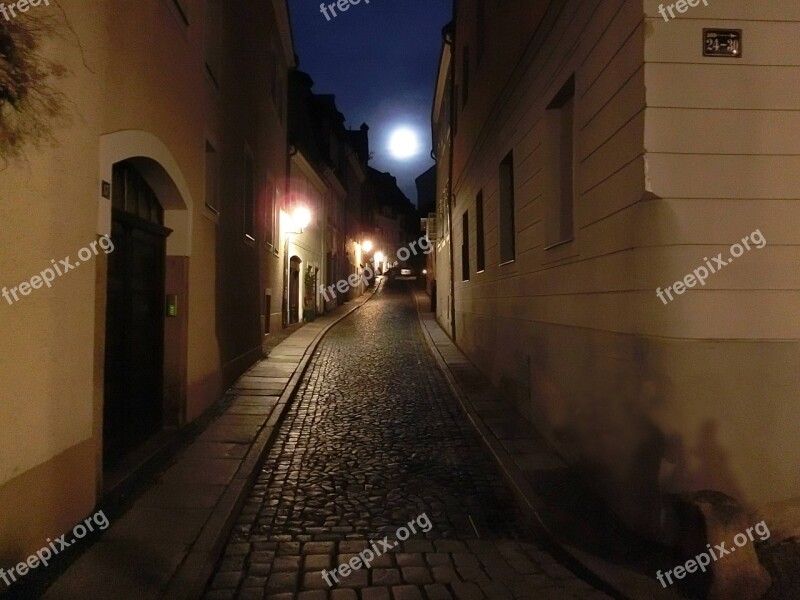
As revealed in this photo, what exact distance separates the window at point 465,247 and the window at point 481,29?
3.48 metres

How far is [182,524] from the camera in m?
4.62

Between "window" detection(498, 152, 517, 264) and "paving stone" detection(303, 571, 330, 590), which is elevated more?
"window" detection(498, 152, 517, 264)

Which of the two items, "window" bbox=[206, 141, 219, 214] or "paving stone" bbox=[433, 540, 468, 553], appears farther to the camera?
"window" bbox=[206, 141, 219, 214]

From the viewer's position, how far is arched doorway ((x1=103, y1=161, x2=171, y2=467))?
18.7 ft

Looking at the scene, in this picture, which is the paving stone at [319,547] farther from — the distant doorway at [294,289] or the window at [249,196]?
the distant doorway at [294,289]

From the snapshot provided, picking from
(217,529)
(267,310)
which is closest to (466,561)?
(217,529)

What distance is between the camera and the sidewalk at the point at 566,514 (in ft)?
12.9

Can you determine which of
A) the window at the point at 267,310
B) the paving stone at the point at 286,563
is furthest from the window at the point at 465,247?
the paving stone at the point at 286,563

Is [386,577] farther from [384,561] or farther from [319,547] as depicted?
[319,547]

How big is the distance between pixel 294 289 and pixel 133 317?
15.4 m

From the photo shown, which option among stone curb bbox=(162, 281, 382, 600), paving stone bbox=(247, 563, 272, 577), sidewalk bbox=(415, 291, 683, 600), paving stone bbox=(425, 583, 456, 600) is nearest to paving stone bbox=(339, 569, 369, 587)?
paving stone bbox=(425, 583, 456, 600)

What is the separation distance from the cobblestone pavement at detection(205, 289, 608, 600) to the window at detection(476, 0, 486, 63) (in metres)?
6.74

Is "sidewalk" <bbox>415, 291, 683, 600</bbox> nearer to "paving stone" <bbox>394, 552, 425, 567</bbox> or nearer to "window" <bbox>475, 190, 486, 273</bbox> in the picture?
"paving stone" <bbox>394, 552, 425, 567</bbox>

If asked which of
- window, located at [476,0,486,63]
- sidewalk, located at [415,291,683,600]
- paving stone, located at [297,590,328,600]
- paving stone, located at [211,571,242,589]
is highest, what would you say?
window, located at [476,0,486,63]
